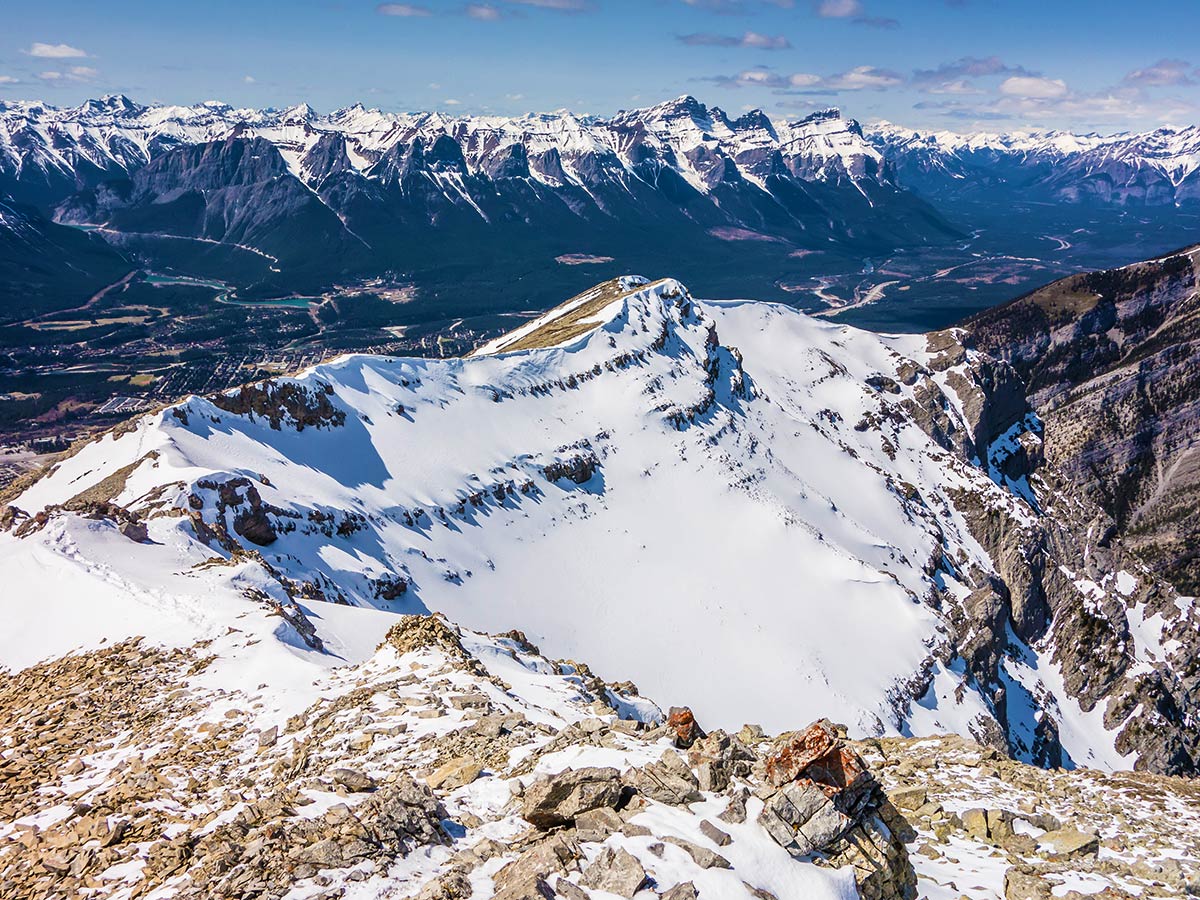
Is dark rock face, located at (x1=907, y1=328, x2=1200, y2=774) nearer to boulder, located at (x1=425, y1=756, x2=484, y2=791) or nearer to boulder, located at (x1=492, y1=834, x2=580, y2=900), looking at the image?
boulder, located at (x1=425, y1=756, x2=484, y2=791)

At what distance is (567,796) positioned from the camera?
1598 cm

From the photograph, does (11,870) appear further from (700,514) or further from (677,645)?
(700,514)

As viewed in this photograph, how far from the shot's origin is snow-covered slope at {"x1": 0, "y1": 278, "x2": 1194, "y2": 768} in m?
40.4

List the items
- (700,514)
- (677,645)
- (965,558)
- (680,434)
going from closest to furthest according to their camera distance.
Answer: (677,645), (700,514), (680,434), (965,558)

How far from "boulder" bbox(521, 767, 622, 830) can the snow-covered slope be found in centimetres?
1727

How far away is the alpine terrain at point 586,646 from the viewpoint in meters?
15.4

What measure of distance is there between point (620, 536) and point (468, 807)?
69568 mm

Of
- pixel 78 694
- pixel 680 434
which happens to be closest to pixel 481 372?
pixel 680 434

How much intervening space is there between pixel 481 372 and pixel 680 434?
31.9 metres

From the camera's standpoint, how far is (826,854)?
50.7ft

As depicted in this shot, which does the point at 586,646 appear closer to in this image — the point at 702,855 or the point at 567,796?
the point at 567,796

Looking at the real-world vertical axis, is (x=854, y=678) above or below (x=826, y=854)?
below

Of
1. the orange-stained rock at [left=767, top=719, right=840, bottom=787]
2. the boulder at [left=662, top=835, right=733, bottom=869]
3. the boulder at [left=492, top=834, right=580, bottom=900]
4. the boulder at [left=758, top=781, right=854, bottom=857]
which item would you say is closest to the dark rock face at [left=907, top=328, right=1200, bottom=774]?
the orange-stained rock at [left=767, top=719, right=840, bottom=787]

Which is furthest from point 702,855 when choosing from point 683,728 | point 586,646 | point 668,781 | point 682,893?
point 586,646
